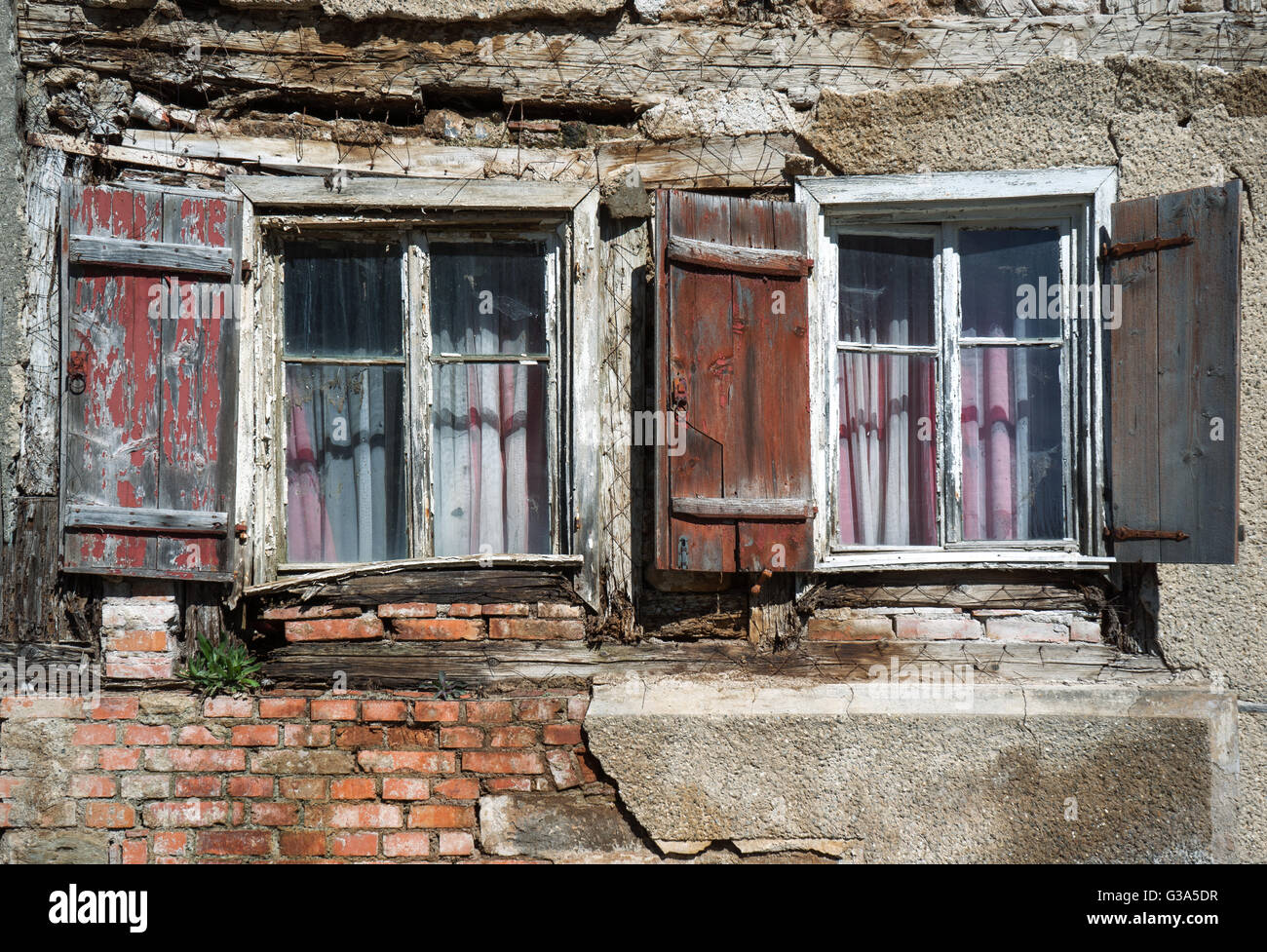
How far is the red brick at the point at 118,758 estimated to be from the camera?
2.95 meters

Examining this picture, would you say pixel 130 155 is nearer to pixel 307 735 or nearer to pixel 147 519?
pixel 147 519

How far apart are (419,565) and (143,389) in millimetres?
1107

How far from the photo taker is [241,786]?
2.96 metres

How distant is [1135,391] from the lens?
9.77 ft

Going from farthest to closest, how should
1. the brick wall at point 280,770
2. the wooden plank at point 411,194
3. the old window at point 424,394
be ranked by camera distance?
the old window at point 424,394 → the wooden plank at point 411,194 → the brick wall at point 280,770

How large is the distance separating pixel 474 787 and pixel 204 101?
266 centimetres

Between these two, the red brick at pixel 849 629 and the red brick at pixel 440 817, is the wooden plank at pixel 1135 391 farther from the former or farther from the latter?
the red brick at pixel 440 817

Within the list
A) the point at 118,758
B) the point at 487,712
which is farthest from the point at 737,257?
the point at 118,758

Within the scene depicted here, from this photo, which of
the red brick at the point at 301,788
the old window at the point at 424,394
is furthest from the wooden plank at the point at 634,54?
the red brick at the point at 301,788

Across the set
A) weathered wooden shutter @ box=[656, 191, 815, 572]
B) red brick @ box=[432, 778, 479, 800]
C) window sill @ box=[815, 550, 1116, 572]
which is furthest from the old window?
window sill @ box=[815, 550, 1116, 572]

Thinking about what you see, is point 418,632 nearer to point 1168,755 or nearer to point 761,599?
point 761,599

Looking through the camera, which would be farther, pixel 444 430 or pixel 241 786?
pixel 444 430

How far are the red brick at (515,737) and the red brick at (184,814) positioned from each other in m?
0.95

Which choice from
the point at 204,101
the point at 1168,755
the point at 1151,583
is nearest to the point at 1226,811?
the point at 1168,755
